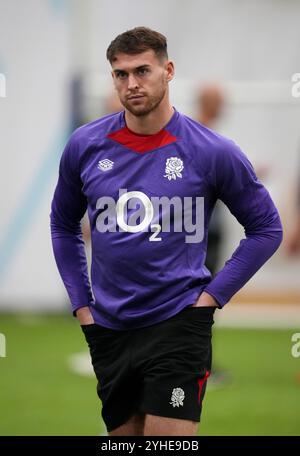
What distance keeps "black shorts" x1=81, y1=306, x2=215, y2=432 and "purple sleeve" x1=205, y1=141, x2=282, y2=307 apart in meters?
0.14

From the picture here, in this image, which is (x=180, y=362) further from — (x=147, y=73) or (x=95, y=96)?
(x=95, y=96)

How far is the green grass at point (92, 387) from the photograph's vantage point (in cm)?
661

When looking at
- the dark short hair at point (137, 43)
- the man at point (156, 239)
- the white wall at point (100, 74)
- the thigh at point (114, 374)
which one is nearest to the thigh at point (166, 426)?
the man at point (156, 239)

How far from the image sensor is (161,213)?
408 centimetres

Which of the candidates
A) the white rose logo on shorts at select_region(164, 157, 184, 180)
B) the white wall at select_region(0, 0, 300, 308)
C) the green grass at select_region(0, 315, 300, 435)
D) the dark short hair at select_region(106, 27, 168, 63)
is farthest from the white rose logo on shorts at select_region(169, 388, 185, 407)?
the white wall at select_region(0, 0, 300, 308)

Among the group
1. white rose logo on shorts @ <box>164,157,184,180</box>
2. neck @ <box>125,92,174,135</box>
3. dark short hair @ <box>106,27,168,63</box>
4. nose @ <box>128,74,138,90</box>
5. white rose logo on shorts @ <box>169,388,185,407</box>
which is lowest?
white rose logo on shorts @ <box>169,388,185,407</box>

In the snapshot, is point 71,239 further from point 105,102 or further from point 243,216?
point 105,102

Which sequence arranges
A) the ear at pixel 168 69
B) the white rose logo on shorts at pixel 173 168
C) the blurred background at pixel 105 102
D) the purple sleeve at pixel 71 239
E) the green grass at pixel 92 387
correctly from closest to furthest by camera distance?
the white rose logo on shorts at pixel 173 168
the ear at pixel 168 69
the purple sleeve at pixel 71 239
the green grass at pixel 92 387
the blurred background at pixel 105 102

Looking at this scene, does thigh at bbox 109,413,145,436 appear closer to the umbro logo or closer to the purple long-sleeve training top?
the purple long-sleeve training top

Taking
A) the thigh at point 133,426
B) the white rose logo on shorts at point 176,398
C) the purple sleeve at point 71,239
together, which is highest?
the purple sleeve at point 71,239

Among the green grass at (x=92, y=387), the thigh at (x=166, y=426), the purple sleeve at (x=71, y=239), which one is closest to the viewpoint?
the thigh at (x=166, y=426)

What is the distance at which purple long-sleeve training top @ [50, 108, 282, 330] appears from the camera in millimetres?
4078

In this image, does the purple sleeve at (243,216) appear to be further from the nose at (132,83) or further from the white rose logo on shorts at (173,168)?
the nose at (132,83)
